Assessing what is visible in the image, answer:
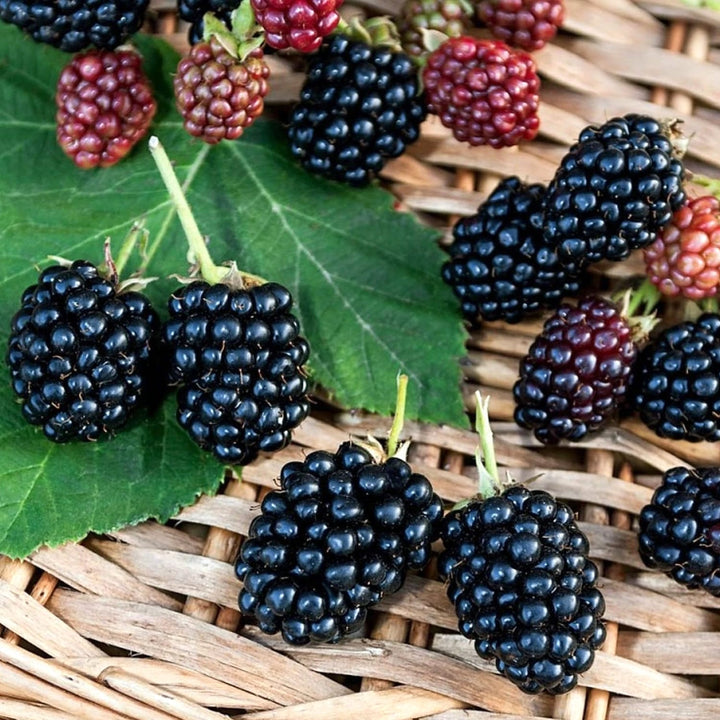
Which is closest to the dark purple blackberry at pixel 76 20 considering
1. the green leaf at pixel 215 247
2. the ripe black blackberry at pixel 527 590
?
the green leaf at pixel 215 247

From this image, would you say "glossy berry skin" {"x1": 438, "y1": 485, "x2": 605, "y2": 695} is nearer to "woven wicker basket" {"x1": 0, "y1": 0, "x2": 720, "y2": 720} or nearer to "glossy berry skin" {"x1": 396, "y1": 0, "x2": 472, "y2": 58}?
"woven wicker basket" {"x1": 0, "y1": 0, "x2": 720, "y2": 720}

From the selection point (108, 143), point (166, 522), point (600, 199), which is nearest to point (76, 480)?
point (166, 522)

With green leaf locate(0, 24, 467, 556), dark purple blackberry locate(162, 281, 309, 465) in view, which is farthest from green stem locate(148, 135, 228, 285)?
green leaf locate(0, 24, 467, 556)

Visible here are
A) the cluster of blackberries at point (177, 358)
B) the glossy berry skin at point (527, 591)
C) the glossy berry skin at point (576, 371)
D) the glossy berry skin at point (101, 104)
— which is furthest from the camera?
the glossy berry skin at point (101, 104)

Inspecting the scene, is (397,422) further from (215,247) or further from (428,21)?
(428,21)

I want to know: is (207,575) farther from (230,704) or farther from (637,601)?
(637,601)

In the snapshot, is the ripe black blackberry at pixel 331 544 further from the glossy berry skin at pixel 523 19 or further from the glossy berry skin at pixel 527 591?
the glossy berry skin at pixel 523 19

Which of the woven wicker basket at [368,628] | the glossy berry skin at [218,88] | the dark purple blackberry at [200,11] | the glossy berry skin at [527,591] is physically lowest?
the woven wicker basket at [368,628]
